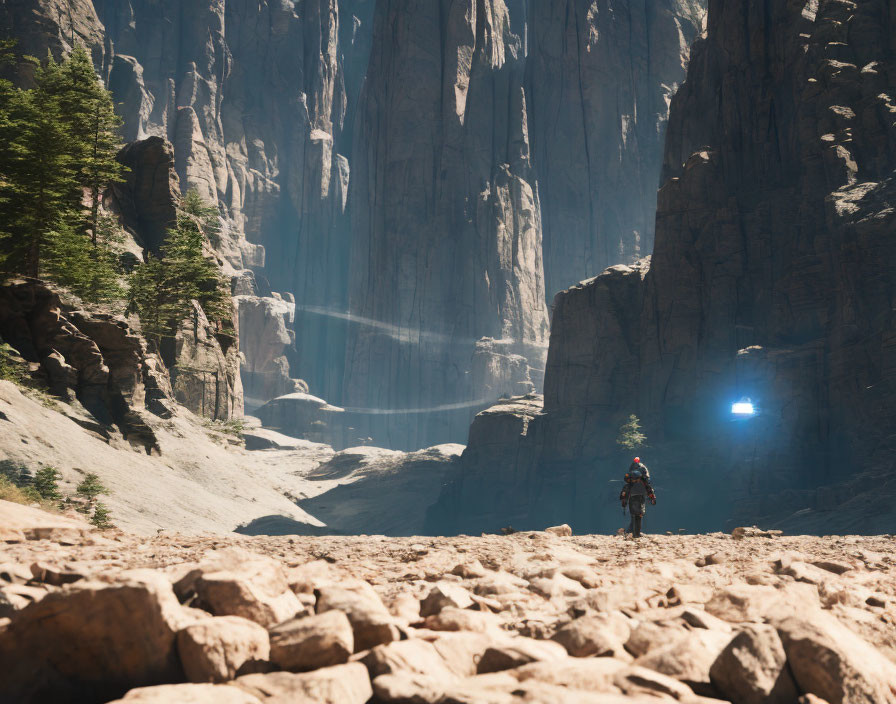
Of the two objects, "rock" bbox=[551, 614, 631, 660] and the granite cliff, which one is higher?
the granite cliff

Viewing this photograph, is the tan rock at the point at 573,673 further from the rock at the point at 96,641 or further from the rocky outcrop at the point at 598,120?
the rocky outcrop at the point at 598,120

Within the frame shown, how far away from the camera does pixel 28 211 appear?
95.9 feet

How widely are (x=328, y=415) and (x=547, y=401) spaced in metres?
45.5

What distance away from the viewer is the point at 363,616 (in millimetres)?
4684

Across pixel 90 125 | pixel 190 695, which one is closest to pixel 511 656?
pixel 190 695

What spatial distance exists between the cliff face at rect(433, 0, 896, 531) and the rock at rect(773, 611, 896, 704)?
3749 cm

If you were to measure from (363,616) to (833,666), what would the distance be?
8.38ft

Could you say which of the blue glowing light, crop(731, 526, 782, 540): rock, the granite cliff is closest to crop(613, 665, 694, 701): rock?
crop(731, 526, 782, 540): rock

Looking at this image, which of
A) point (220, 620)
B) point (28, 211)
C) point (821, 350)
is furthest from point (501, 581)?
point (821, 350)

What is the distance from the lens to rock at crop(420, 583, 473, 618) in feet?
18.9

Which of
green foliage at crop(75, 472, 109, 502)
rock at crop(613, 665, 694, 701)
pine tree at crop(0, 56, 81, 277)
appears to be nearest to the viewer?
rock at crop(613, 665, 694, 701)

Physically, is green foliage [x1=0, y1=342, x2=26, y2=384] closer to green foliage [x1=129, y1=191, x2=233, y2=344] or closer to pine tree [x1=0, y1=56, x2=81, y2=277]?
pine tree [x1=0, y1=56, x2=81, y2=277]

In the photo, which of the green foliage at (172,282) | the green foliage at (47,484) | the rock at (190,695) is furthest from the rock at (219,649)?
the green foliage at (172,282)

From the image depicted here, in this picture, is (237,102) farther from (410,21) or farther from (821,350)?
(821,350)
